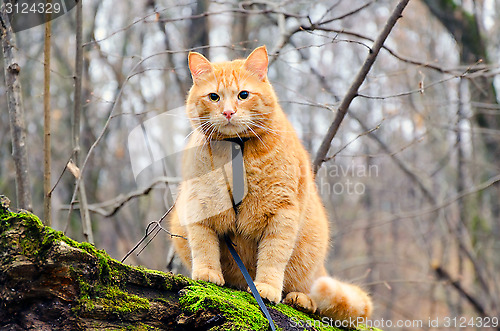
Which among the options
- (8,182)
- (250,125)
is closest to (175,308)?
(250,125)

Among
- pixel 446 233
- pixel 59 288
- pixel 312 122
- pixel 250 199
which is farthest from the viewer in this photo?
pixel 312 122

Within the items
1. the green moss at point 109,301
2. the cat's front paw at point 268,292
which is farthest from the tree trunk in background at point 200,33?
the green moss at point 109,301

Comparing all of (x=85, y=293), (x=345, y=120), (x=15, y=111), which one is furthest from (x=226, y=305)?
(x=345, y=120)

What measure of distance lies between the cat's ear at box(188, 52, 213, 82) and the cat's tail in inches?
54.9

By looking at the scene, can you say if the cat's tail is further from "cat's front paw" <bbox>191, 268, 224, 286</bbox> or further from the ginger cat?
"cat's front paw" <bbox>191, 268, 224, 286</bbox>

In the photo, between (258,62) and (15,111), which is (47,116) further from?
(258,62)

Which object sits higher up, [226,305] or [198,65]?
[198,65]

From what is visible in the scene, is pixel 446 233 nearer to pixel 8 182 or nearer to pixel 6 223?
pixel 6 223

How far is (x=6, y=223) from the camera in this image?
5.57 feet

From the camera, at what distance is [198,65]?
268 centimetres

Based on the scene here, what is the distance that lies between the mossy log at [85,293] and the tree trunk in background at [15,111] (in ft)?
3.64

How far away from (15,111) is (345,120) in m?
5.54

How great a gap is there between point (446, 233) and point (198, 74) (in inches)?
226

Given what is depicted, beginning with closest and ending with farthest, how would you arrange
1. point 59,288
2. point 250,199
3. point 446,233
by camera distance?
A: point 59,288, point 250,199, point 446,233
